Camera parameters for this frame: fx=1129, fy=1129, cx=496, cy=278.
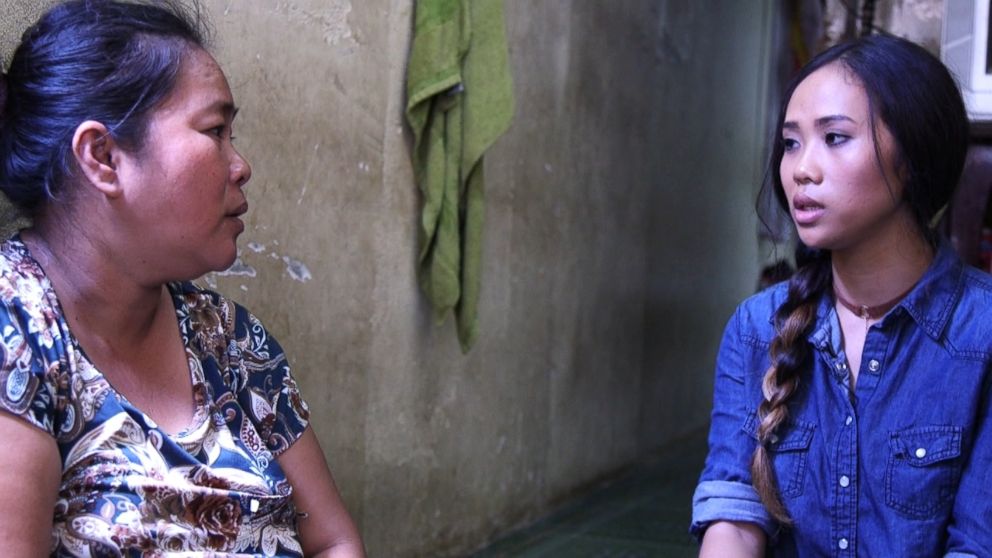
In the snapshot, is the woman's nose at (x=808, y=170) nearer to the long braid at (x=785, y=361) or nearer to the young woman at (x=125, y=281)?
the long braid at (x=785, y=361)

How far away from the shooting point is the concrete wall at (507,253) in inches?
99.2

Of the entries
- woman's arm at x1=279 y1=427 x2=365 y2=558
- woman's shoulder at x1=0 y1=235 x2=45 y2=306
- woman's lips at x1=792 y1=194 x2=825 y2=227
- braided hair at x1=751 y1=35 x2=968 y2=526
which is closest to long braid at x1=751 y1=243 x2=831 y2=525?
braided hair at x1=751 y1=35 x2=968 y2=526

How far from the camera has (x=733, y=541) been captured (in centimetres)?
155

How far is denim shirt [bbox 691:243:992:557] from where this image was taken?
1484 millimetres

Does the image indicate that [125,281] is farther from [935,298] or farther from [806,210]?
[935,298]

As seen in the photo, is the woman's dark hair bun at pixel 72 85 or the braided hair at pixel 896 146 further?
the braided hair at pixel 896 146

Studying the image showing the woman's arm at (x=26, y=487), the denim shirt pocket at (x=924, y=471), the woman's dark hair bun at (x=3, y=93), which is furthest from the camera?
the denim shirt pocket at (x=924, y=471)

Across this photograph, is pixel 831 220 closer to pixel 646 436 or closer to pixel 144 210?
pixel 144 210

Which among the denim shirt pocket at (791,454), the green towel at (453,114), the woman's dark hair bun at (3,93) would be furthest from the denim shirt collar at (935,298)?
the green towel at (453,114)

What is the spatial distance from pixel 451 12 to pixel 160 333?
1640mm

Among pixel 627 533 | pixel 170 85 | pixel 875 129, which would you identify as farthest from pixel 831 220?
pixel 627 533

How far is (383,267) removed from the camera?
2887 mm

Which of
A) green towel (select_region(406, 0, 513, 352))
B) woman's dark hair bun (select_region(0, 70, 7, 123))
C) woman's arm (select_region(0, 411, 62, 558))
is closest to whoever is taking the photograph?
woman's arm (select_region(0, 411, 62, 558))

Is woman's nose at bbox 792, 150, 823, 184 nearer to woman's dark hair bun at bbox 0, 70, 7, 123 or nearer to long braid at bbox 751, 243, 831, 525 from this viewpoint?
long braid at bbox 751, 243, 831, 525
